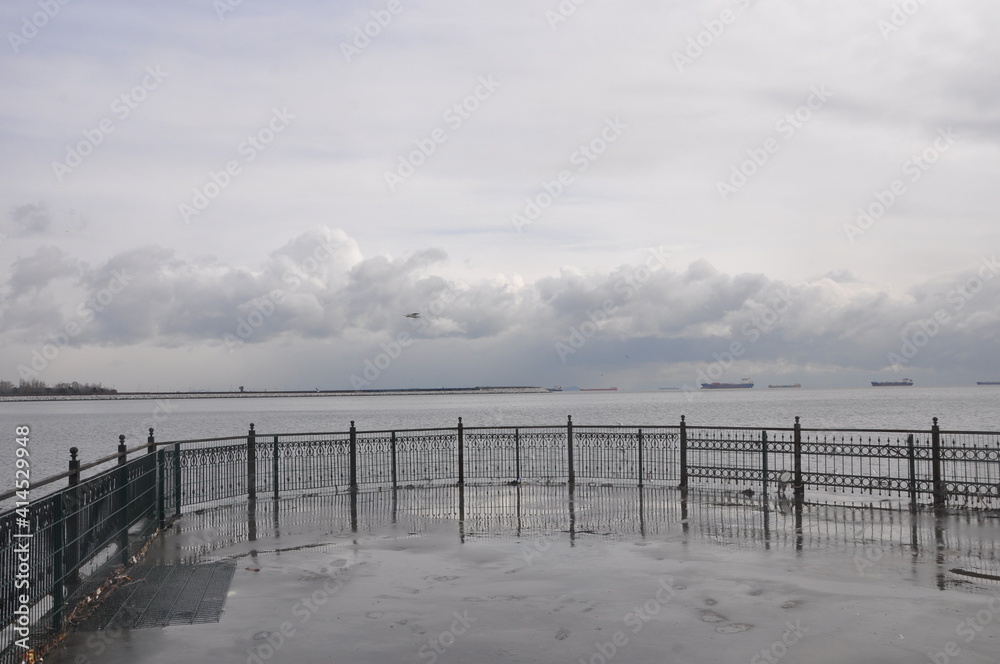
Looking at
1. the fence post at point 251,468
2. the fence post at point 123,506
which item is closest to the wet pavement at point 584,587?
the fence post at point 123,506

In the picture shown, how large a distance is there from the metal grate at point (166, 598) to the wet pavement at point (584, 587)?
0.49 feet

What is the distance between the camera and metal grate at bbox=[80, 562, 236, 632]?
9.44 m

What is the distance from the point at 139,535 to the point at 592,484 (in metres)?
11.3

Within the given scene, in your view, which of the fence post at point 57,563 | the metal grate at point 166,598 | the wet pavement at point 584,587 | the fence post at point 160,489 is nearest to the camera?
the wet pavement at point 584,587

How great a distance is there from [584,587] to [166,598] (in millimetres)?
5097

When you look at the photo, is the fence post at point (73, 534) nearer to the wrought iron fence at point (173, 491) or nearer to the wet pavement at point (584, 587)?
the wrought iron fence at point (173, 491)

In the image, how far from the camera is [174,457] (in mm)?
17797

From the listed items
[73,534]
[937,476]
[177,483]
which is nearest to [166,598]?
[73,534]

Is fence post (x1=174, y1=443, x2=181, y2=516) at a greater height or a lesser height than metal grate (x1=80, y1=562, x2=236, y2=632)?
greater

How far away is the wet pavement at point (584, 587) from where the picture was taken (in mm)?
8344

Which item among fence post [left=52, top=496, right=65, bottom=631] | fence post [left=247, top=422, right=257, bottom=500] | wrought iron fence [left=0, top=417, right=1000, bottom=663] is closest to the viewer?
wrought iron fence [left=0, top=417, right=1000, bottom=663]

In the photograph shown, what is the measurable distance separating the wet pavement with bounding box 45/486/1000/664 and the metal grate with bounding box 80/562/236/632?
0.15 metres

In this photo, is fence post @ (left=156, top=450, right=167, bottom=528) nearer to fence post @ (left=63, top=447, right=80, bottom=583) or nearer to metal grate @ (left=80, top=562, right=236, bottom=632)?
metal grate @ (left=80, top=562, right=236, bottom=632)

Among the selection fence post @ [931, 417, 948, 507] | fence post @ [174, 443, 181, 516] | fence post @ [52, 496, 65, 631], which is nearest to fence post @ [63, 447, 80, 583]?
fence post @ [52, 496, 65, 631]
